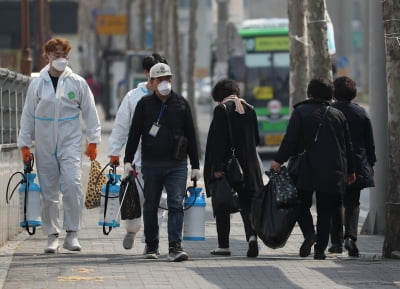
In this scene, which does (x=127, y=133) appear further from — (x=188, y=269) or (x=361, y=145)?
(x=361, y=145)

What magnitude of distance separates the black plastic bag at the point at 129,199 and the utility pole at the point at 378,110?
3.76m

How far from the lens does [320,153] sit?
11.7 meters

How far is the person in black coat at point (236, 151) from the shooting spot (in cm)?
1205

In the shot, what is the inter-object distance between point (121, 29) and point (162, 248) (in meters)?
46.1

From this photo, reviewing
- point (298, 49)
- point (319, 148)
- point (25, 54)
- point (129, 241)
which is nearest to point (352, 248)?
point (319, 148)

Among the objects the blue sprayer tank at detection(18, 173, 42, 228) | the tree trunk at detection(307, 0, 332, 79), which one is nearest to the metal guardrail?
the blue sprayer tank at detection(18, 173, 42, 228)

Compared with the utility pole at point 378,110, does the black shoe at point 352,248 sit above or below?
below

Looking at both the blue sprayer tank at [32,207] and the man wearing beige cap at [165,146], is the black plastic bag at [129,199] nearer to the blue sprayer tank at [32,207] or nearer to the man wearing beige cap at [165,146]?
the man wearing beige cap at [165,146]

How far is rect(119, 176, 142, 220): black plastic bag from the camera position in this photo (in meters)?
→ 11.7

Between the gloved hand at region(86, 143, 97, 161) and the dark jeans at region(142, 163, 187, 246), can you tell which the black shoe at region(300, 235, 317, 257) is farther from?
the gloved hand at region(86, 143, 97, 161)

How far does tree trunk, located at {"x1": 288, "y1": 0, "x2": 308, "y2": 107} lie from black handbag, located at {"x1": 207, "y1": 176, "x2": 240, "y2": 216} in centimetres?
850

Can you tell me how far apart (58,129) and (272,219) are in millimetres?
2026

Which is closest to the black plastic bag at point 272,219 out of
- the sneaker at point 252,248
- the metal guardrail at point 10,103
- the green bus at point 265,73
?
the sneaker at point 252,248

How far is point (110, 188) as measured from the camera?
1205cm
